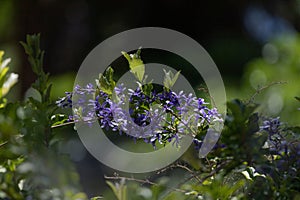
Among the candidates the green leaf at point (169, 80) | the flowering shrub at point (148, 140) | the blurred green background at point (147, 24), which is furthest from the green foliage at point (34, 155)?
the blurred green background at point (147, 24)

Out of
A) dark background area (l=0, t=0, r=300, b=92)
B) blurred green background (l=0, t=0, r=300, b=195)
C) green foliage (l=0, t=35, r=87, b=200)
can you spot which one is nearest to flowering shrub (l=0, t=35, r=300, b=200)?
green foliage (l=0, t=35, r=87, b=200)

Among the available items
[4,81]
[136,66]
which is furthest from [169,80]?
[4,81]

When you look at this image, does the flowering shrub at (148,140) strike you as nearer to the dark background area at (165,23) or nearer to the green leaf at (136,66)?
the green leaf at (136,66)

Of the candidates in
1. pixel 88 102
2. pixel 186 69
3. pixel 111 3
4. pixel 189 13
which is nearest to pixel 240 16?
pixel 189 13

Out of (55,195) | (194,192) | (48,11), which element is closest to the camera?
(55,195)

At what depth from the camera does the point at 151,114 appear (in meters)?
0.65

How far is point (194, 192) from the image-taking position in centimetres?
61

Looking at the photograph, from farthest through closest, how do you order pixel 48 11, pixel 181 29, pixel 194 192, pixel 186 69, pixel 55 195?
pixel 181 29, pixel 48 11, pixel 186 69, pixel 194 192, pixel 55 195

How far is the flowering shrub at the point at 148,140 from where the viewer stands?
52cm

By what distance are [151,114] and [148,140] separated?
0.09 ft

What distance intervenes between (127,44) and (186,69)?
1.10 feet

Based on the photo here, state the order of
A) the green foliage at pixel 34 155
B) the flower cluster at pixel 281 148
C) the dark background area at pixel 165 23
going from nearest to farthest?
the green foliage at pixel 34 155 → the flower cluster at pixel 281 148 → the dark background area at pixel 165 23

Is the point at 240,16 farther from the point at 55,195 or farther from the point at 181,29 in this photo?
the point at 55,195

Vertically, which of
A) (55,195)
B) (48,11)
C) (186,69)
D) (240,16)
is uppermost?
(240,16)
